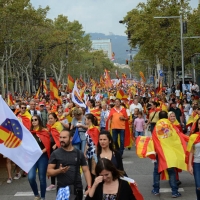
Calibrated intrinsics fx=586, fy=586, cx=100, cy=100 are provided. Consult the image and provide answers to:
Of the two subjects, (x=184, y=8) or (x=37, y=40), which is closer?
(x=184, y=8)

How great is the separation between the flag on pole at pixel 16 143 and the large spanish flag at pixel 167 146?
2881 mm

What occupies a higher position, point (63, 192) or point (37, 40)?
point (37, 40)

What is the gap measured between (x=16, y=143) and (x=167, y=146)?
10.5 ft

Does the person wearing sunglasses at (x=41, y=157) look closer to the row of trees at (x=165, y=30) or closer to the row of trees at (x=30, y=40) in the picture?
the row of trees at (x=165, y=30)

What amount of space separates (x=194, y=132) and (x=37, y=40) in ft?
146

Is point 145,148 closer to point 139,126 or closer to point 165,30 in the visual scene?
point 139,126

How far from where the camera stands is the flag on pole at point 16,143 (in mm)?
7582

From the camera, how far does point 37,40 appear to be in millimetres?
52656

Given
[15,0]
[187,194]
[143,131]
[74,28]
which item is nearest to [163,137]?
[187,194]

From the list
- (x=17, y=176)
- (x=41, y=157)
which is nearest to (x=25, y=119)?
(x=17, y=176)

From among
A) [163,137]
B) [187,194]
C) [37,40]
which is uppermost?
[37,40]

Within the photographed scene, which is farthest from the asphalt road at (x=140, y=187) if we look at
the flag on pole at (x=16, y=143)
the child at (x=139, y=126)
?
the child at (x=139, y=126)

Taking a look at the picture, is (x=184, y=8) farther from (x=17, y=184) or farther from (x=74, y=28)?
(x=74, y=28)

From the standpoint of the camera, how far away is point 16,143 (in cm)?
767
